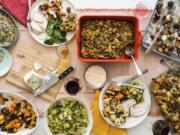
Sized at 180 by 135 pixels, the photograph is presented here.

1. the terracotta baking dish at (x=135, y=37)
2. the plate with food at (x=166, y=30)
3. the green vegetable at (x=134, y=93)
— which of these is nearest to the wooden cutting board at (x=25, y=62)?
the terracotta baking dish at (x=135, y=37)

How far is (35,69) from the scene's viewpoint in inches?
78.8

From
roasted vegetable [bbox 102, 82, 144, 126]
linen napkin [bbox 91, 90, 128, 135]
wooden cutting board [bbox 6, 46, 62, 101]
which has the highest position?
wooden cutting board [bbox 6, 46, 62, 101]

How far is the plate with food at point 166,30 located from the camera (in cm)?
198

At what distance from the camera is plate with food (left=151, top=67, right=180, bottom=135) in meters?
1.97

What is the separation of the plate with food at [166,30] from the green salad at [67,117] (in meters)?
0.34

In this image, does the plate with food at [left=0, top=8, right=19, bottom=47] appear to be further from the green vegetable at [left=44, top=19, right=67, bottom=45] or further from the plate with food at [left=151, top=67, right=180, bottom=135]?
the plate with food at [left=151, top=67, right=180, bottom=135]

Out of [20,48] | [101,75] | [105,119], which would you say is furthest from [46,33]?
[105,119]

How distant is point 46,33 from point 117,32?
263 mm

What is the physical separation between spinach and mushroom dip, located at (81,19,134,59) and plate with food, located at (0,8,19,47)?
25cm

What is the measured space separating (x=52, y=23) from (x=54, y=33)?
0.04 m

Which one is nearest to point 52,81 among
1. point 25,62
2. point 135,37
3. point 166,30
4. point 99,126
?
point 25,62

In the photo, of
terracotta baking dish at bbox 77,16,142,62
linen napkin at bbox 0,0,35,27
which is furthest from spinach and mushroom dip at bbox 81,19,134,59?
linen napkin at bbox 0,0,35,27

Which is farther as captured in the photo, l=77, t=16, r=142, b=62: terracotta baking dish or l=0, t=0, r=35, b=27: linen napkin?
l=0, t=0, r=35, b=27: linen napkin

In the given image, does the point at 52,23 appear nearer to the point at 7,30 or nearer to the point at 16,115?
the point at 7,30
